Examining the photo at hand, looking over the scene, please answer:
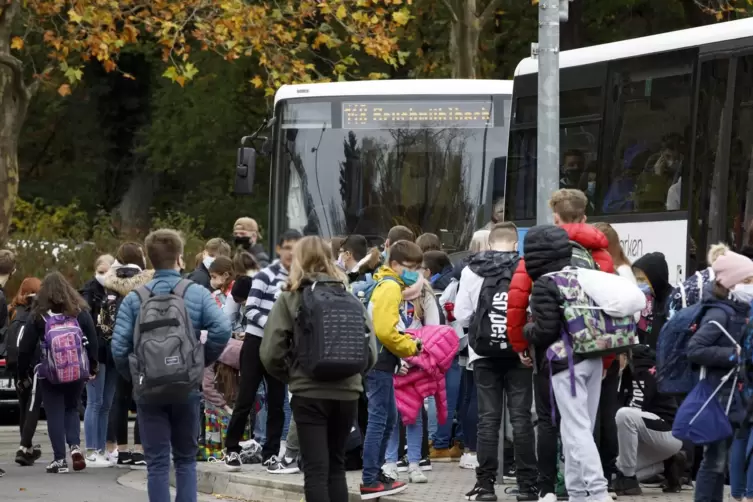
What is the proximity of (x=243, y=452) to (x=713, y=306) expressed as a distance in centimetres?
501

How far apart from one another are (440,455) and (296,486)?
2.53 m

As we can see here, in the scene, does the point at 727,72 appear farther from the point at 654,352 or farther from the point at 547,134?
the point at 654,352

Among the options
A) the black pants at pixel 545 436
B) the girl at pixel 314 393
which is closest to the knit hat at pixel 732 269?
the black pants at pixel 545 436

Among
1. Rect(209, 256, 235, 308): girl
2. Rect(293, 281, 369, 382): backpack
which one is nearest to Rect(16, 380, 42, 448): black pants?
Rect(209, 256, 235, 308): girl

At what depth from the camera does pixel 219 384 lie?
13.6 m

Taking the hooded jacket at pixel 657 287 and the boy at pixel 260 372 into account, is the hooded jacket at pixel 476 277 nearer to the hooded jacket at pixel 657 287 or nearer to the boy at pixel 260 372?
the hooded jacket at pixel 657 287

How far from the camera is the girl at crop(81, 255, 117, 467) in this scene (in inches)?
562

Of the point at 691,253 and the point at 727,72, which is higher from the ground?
the point at 727,72

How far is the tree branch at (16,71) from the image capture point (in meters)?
24.2

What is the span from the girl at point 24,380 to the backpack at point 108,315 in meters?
0.59

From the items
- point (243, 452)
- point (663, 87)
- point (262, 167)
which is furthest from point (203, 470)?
point (262, 167)

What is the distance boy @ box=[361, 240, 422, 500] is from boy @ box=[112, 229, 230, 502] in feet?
4.78

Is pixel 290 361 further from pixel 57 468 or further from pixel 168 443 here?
pixel 57 468

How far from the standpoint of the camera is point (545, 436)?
1016cm
